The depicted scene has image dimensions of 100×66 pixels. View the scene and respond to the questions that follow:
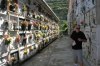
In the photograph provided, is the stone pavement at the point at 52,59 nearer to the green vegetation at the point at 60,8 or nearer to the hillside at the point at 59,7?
the green vegetation at the point at 60,8

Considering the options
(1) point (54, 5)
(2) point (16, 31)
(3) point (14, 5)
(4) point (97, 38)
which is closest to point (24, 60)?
(2) point (16, 31)

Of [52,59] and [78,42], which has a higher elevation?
[78,42]

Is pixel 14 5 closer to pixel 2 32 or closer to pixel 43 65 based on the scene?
pixel 2 32

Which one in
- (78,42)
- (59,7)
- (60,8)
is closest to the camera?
(78,42)

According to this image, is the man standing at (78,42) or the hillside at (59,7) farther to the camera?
the hillside at (59,7)

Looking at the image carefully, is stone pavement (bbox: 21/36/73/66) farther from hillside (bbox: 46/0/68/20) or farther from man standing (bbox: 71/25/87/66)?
hillside (bbox: 46/0/68/20)

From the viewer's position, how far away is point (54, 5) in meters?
74.3

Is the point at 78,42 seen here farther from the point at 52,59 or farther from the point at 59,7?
the point at 59,7

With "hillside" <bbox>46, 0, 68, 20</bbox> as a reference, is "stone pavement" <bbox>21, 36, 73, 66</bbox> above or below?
below

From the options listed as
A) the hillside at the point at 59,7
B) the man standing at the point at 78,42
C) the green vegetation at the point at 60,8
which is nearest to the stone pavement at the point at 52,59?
the man standing at the point at 78,42

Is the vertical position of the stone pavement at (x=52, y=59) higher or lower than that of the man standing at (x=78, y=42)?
lower

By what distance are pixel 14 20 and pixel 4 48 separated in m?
1.79

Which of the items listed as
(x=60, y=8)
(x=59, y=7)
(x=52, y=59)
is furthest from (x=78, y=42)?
(x=59, y=7)

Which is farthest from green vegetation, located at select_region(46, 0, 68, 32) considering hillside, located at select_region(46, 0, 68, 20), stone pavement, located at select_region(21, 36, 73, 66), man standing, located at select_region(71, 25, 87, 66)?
man standing, located at select_region(71, 25, 87, 66)
